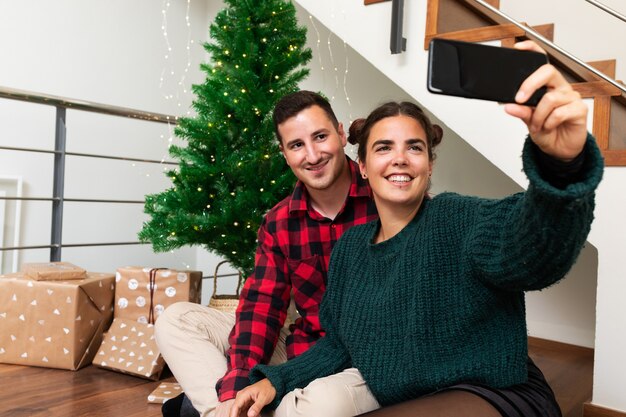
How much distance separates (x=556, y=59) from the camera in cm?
212

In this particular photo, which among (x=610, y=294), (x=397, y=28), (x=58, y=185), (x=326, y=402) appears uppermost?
(x=397, y=28)

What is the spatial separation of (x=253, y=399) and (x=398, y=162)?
0.53 meters

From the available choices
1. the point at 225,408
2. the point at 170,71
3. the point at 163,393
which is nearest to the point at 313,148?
the point at 225,408

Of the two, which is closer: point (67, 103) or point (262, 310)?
point (262, 310)

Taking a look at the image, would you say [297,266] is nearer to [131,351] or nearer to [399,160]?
[399,160]

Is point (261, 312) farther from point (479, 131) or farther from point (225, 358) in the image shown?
point (479, 131)

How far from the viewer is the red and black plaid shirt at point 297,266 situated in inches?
58.8

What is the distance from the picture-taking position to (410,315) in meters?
1.03

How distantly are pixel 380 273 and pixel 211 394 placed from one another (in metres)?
0.57

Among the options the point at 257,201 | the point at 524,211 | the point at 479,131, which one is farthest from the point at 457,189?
the point at 524,211

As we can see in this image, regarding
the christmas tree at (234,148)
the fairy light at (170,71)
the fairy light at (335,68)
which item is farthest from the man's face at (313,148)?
the fairy light at (170,71)

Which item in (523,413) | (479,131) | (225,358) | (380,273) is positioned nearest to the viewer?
(523,413)

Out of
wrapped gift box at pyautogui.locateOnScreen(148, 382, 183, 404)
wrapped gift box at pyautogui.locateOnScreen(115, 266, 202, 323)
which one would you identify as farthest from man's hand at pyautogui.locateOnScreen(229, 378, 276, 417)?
wrapped gift box at pyautogui.locateOnScreen(115, 266, 202, 323)

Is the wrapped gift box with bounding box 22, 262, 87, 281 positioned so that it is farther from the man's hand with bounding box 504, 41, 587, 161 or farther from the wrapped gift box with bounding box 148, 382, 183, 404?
the man's hand with bounding box 504, 41, 587, 161
